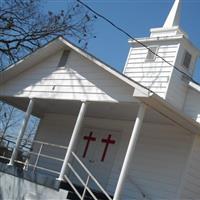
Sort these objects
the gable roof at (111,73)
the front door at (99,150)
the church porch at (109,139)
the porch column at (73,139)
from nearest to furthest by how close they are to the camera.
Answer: the gable roof at (111,73) → the porch column at (73,139) → the church porch at (109,139) → the front door at (99,150)

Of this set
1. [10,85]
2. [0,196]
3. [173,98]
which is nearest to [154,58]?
[173,98]

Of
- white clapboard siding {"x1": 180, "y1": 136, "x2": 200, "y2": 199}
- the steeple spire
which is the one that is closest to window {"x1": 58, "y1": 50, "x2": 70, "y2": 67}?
the steeple spire

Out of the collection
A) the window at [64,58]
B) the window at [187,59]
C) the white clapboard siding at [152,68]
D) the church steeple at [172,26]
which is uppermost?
the church steeple at [172,26]

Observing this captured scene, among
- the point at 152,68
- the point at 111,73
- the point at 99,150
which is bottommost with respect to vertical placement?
the point at 99,150

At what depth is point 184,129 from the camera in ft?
49.3

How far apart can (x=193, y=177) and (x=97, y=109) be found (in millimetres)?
3927

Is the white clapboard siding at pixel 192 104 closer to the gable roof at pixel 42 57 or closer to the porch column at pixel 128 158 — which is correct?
the porch column at pixel 128 158

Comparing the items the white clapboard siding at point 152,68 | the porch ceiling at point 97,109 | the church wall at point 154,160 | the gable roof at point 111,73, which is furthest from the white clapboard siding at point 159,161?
the white clapboard siding at point 152,68

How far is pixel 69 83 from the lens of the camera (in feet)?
52.1

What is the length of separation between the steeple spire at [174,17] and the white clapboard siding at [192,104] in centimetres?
349

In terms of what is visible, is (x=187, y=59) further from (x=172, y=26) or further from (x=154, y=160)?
(x=154, y=160)

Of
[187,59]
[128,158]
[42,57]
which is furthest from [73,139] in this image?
[187,59]

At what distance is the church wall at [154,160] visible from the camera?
15008 millimetres

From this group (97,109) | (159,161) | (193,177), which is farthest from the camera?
(97,109)
